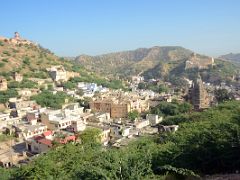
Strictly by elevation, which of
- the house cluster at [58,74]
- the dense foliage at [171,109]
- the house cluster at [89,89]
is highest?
the house cluster at [58,74]

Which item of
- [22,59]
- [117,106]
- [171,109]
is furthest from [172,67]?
[117,106]

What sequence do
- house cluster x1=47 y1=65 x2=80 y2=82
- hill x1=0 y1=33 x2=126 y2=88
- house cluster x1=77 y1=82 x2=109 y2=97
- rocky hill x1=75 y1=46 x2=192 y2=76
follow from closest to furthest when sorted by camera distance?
house cluster x1=77 y1=82 x2=109 y2=97 < hill x1=0 y1=33 x2=126 y2=88 < house cluster x1=47 y1=65 x2=80 y2=82 < rocky hill x1=75 y1=46 x2=192 y2=76

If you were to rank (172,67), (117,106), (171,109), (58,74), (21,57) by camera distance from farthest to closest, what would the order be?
1. (172,67)
2. (21,57)
3. (58,74)
4. (117,106)
5. (171,109)

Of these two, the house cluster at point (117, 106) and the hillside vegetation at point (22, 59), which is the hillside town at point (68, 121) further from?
the hillside vegetation at point (22, 59)

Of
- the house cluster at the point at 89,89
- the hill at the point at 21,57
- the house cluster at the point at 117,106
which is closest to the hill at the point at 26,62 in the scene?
the hill at the point at 21,57

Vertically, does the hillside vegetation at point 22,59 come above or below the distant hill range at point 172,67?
above

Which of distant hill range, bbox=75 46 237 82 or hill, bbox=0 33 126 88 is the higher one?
hill, bbox=0 33 126 88

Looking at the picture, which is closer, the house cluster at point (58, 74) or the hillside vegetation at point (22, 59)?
the hillside vegetation at point (22, 59)

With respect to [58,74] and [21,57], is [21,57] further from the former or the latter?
[58,74]

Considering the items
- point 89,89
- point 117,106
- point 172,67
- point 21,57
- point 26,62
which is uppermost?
point 21,57

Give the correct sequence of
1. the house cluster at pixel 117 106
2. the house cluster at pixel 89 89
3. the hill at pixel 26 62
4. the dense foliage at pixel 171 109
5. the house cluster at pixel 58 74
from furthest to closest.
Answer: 1. the house cluster at pixel 58 74
2. the hill at pixel 26 62
3. the house cluster at pixel 89 89
4. the house cluster at pixel 117 106
5. the dense foliage at pixel 171 109

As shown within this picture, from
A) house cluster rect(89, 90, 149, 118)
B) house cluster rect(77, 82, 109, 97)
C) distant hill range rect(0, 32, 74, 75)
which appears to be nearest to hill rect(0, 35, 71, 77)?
distant hill range rect(0, 32, 74, 75)

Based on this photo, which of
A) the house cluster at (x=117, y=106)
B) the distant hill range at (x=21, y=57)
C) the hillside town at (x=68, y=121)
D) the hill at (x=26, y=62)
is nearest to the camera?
the hillside town at (x=68, y=121)

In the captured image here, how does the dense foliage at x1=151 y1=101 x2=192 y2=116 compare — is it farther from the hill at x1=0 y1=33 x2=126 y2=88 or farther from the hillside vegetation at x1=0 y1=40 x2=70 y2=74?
the hillside vegetation at x1=0 y1=40 x2=70 y2=74
